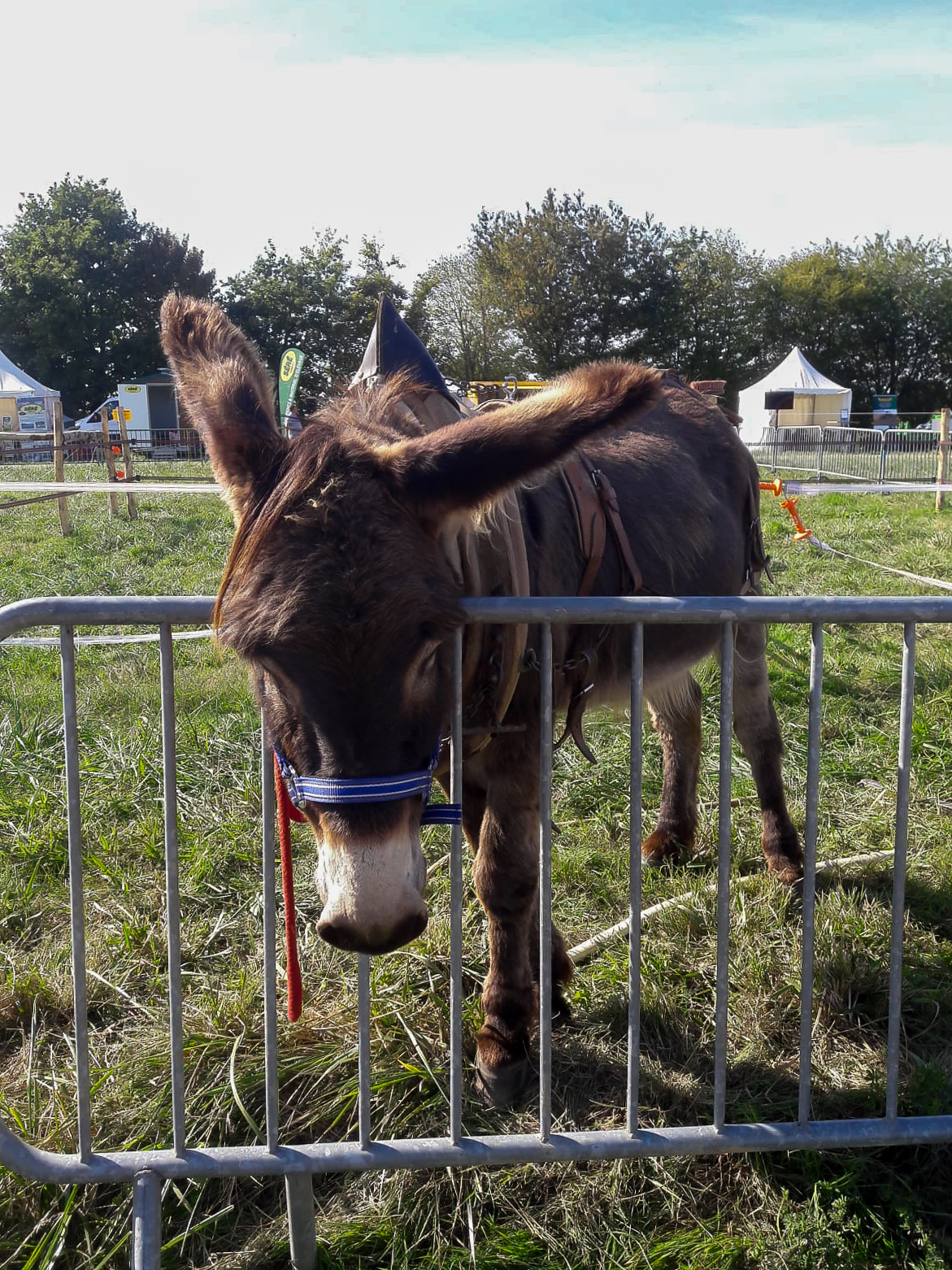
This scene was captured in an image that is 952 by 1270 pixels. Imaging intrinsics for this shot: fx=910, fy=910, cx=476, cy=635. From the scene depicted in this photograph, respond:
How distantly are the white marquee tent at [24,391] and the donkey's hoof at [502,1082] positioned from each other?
110 ft

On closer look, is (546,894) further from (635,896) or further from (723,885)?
(723,885)

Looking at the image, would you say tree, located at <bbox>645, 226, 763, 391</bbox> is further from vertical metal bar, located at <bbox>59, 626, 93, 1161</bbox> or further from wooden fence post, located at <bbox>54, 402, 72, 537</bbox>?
vertical metal bar, located at <bbox>59, 626, 93, 1161</bbox>

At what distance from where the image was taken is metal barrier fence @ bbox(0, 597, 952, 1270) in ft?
6.53

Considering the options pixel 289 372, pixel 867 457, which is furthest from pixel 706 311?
pixel 289 372

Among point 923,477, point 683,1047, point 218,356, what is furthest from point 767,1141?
point 923,477

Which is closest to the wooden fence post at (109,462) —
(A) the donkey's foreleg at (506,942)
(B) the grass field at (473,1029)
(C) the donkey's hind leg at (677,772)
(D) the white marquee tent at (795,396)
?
(B) the grass field at (473,1029)

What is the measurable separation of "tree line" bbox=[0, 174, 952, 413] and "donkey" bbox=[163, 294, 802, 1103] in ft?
131

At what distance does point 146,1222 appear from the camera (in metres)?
1.99

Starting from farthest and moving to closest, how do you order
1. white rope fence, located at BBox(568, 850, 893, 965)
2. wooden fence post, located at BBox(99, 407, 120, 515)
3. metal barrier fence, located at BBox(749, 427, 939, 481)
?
metal barrier fence, located at BBox(749, 427, 939, 481) < wooden fence post, located at BBox(99, 407, 120, 515) < white rope fence, located at BBox(568, 850, 893, 965)

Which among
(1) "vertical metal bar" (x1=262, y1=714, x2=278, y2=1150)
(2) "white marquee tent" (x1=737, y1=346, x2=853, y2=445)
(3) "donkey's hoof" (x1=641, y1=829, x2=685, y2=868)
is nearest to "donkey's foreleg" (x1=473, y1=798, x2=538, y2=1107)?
(1) "vertical metal bar" (x1=262, y1=714, x2=278, y2=1150)

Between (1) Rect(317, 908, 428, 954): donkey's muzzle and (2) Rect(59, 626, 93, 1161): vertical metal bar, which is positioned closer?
(1) Rect(317, 908, 428, 954): donkey's muzzle

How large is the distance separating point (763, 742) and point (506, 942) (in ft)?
5.94

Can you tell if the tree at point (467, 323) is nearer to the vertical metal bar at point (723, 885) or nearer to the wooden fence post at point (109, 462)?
the wooden fence post at point (109, 462)

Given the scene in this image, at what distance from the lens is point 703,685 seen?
18.1 feet
